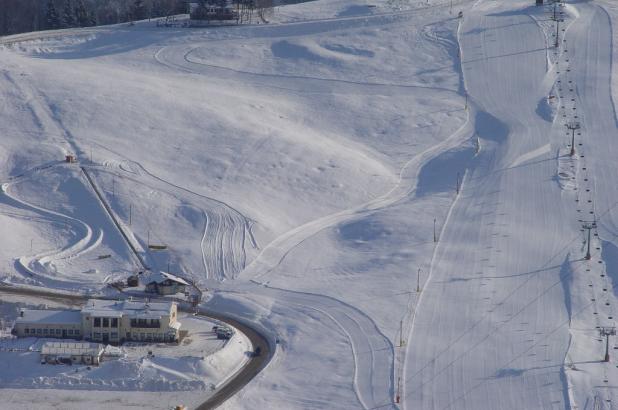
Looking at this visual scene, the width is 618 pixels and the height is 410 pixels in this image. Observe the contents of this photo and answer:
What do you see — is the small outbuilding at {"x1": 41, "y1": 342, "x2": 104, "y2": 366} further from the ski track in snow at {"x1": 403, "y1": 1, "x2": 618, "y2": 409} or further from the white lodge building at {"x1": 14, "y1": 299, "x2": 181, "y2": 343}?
the ski track in snow at {"x1": 403, "y1": 1, "x2": 618, "y2": 409}

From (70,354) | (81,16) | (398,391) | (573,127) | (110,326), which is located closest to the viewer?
(398,391)

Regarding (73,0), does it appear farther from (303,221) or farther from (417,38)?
(303,221)

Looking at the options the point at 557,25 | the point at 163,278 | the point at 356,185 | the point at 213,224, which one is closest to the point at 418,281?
the point at 213,224

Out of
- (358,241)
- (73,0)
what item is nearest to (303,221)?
(358,241)

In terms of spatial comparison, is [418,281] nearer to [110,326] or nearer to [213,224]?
[213,224]

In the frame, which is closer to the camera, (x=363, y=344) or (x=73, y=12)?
(x=363, y=344)

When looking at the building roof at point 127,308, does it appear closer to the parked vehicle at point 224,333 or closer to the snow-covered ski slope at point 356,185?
the parked vehicle at point 224,333

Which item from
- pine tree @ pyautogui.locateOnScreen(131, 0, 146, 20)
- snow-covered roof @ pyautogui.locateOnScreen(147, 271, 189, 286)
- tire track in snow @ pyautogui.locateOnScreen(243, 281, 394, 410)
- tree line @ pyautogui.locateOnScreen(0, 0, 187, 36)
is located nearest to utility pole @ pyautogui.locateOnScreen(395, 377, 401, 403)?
tire track in snow @ pyautogui.locateOnScreen(243, 281, 394, 410)
